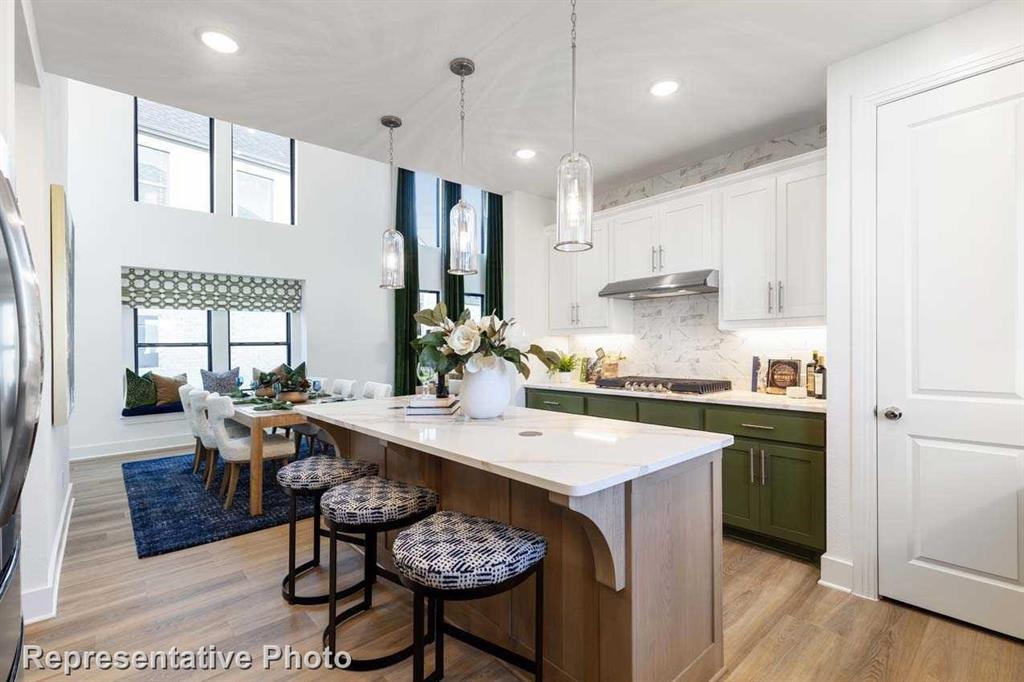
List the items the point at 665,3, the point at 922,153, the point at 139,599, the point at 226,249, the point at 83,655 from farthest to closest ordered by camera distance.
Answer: the point at 226,249 → the point at 139,599 → the point at 922,153 → the point at 665,3 → the point at 83,655

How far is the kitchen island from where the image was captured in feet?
4.58

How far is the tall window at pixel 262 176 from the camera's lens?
626cm

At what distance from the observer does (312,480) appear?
7.20 ft

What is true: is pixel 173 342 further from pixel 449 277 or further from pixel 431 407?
pixel 431 407

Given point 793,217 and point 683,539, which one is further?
point 793,217

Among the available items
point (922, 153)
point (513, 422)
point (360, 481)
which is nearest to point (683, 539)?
point (513, 422)

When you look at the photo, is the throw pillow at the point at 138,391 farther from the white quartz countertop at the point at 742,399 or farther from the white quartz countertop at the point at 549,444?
the white quartz countertop at the point at 742,399

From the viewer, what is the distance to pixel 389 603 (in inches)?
90.7

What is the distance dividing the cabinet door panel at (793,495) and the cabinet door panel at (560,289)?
206 centimetres

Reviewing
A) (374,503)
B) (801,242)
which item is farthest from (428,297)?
(374,503)

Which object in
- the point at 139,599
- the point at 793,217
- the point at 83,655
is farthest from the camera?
the point at 793,217

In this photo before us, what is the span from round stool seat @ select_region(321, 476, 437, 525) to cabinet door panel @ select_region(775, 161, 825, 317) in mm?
2442

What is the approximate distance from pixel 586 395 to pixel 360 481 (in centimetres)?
214

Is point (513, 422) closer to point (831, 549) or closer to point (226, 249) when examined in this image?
point (831, 549)
